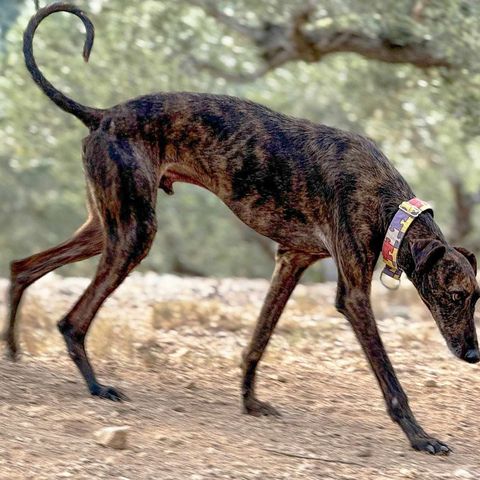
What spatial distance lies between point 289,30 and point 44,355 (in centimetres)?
563

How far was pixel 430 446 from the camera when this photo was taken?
5402 millimetres

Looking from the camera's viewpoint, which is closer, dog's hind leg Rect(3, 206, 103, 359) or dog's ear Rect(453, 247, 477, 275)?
dog's ear Rect(453, 247, 477, 275)

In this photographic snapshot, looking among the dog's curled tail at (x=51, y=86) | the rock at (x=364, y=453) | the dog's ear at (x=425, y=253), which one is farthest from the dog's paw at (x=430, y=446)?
the dog's curled tail at (x=51, y=86)

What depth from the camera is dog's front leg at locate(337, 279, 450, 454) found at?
214 inches

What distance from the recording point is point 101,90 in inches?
568

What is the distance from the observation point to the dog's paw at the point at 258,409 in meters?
6.04

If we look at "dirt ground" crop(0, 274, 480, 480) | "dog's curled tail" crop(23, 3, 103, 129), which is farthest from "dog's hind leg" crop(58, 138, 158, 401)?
"dirt ground" crop(0, 274, 480, 480)

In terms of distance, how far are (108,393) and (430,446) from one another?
175cm

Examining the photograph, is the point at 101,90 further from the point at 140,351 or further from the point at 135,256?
the point at 135,256

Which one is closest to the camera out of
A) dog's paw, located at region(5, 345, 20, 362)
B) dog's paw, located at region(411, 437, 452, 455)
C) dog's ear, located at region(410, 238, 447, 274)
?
dog's paw, located at region(411, 437, 452, 455)

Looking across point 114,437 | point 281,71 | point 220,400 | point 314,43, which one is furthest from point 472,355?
point 281,71

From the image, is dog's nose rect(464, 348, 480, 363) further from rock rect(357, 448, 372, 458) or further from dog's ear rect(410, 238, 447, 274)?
rock rect(357, 448, 372, 458)

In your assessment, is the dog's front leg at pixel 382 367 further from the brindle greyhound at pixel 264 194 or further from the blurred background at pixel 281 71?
the blurred background at pixel 281 71

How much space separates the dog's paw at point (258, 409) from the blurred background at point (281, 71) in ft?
9.01
